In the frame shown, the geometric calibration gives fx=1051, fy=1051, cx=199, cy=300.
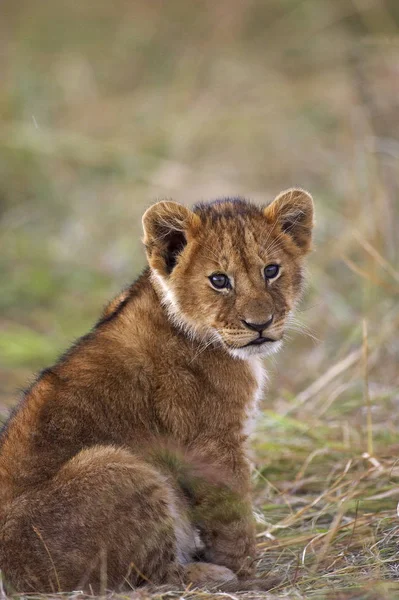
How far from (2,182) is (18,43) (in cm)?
838

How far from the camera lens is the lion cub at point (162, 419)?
18.9 feet

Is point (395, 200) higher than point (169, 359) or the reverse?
higher

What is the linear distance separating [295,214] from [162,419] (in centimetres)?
173

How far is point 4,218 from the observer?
49.1ft

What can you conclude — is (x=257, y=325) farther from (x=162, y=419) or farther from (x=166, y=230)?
(x=166, y=230)

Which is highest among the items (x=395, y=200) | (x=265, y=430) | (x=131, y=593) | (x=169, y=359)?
(x=395, y=200)

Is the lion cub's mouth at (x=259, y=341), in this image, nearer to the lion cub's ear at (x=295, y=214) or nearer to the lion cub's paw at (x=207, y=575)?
the lion cub's ear at (x=295, y=214)

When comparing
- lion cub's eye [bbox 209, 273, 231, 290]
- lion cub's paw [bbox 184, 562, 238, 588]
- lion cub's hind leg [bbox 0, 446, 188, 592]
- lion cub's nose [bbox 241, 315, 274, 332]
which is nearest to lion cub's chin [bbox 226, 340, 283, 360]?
lion cub's nose [bbox 241, 315, 274, 332]

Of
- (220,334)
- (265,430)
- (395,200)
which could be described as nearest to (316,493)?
(265,430)

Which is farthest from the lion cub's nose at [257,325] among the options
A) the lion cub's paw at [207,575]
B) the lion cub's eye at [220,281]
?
the lion cub's paw at [207,575]

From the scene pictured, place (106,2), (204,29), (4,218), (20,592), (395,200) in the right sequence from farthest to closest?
1. (106,2)
2. (204,29)
3. (4,218)
4. (395,200)
5. (20,592)

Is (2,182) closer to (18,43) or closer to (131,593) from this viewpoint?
(18,43)

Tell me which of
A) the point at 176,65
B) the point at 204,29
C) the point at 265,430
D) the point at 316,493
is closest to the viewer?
the point at 316,493

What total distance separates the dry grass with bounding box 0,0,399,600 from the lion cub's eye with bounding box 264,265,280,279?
127 cm
